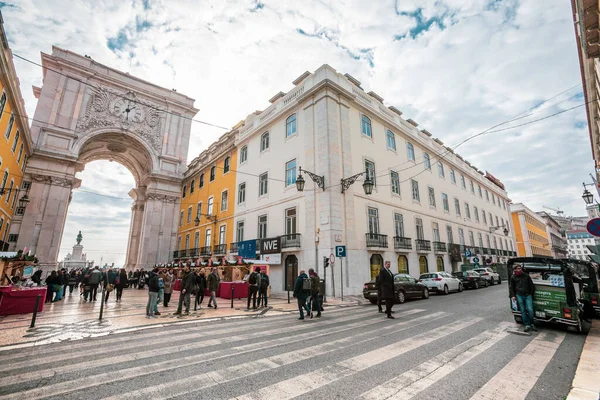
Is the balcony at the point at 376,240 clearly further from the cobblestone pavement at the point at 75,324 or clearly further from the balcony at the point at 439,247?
the cobblestone pavement at the point at 75,324

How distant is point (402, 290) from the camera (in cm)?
1372

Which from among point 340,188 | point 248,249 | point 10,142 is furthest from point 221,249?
point 10,142

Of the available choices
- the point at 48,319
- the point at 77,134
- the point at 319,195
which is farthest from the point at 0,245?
the point at 319,195

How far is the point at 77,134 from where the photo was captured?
30.8 meters

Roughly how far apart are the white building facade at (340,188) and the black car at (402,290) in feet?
6.81

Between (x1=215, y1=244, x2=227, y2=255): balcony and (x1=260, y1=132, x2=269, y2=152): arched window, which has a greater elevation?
(x1=260, y1=132, x2=269, y2=152): arched window

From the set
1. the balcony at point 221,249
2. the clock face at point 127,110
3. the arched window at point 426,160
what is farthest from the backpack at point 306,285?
the clock face at point 127,110

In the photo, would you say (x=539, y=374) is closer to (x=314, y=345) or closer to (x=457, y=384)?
(x=457, y=384)

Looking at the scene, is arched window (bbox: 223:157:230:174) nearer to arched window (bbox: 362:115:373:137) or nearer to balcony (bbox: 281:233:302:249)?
balcony (bbox: 281:233:302:249)

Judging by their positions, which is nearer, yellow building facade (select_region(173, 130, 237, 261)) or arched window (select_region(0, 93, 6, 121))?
arched window (select_region(0, 93, 6, 121))

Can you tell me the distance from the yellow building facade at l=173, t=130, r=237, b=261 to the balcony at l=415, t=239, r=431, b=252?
15.6 metres

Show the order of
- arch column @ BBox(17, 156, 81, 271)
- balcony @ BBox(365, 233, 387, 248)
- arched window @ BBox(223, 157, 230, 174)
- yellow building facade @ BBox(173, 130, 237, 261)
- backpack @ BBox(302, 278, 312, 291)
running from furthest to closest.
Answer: arched window @ BBox(223, 157, 230, 174), arch column @ BBox(17, 156, 81, 271), yellow building facade @ BBox(173, 130, 237, 261), balcony @ BBox(365, 233, 387, 248), backpack @ BBox(302, 278, 312, 291)

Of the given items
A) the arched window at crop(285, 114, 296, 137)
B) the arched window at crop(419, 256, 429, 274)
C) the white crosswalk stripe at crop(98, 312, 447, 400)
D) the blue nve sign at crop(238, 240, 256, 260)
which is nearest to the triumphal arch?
the arched window at crop(285, 114, 296, 137)

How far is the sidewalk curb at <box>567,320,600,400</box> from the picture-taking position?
3.29m
